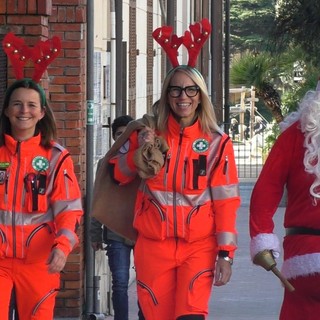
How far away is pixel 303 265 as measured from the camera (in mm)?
5969

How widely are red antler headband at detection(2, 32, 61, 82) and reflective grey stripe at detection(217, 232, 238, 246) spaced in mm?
1305

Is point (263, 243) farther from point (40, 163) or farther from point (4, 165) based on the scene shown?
point (4, 165)

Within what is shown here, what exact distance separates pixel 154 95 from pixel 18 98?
36.3ft

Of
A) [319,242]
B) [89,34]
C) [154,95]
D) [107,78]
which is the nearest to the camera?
[319,242]

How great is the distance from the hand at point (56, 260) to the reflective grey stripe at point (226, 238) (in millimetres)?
893

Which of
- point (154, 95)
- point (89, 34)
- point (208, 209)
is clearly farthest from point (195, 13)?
point (208, 209)

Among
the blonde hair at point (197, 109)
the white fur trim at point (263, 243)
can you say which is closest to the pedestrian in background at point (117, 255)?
the blonde hair at point (197, 109)

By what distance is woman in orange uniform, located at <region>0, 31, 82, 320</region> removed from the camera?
21.6 feet

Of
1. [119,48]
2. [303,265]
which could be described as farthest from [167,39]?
[119,48]

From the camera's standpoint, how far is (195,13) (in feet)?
90.8

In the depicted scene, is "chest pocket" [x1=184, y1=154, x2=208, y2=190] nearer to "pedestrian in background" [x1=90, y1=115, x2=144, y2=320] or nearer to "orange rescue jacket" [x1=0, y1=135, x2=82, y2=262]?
"orange rescue jacket" [x1=0, y1=135, x2=82, y2=262]

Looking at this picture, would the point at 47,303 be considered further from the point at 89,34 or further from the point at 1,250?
the point at 89,34

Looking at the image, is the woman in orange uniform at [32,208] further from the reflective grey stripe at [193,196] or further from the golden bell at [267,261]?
the golden bell at [267,261]

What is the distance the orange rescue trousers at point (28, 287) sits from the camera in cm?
658
